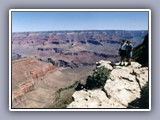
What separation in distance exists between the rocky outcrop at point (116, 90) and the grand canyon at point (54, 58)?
0.09 m

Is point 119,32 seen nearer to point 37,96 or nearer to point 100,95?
point 100,95

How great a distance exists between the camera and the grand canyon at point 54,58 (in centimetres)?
327

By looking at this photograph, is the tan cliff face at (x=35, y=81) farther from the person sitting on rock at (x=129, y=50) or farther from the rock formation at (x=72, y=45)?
the person sitting on rock at (x=129, y=50)

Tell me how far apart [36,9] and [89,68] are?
71cm

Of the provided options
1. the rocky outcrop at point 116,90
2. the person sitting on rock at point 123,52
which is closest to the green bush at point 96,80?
the rocky outcrop at point 116,90

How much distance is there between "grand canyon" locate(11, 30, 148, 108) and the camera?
327cm

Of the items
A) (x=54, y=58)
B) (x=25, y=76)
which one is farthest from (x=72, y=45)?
(x=25, y=76)

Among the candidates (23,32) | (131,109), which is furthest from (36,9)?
(131,109)

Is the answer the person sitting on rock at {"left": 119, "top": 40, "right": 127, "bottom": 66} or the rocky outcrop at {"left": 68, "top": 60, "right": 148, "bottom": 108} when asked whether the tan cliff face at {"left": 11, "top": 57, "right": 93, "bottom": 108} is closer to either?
the rocky outcrop at {"left": 68, "top": 60, "right": 148, "bottom": 108}

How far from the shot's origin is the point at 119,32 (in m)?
3.29

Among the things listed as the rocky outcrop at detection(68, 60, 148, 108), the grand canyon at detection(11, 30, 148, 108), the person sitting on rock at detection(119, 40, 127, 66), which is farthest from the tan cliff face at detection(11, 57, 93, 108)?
the person sitting on rock at detection(119, 40, 127, 66)

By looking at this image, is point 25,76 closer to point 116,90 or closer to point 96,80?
point 96,80

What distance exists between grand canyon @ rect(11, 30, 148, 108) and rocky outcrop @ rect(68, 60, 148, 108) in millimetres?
95

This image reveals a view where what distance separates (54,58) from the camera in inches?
130
